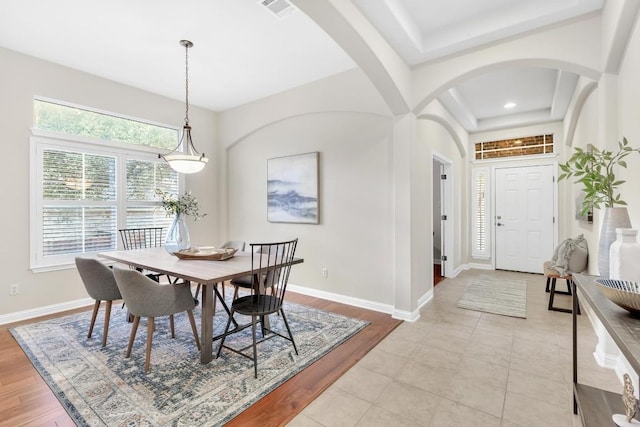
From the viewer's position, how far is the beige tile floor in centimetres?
184

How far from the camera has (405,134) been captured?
11.1ft

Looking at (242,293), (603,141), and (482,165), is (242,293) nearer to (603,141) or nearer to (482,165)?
(603,141)

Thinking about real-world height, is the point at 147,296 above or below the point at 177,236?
below

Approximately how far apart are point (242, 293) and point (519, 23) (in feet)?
14.3

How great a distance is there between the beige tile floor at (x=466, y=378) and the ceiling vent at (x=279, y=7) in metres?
3.02

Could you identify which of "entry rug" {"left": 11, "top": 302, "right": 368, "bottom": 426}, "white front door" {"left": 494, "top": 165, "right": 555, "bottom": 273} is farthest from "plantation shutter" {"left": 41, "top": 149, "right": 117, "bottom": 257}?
"white front door" {"left": 494, "top": 165, "right": 555, "bottom": 273}

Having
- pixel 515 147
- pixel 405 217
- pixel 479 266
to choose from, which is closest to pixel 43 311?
pixel 405 217

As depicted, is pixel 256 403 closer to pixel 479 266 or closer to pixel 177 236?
pixel 177 236

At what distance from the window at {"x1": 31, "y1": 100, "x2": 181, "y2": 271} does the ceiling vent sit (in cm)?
287

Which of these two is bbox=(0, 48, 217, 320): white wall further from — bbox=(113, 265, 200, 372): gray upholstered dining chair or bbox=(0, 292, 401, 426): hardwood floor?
bbox=(113, 265, 200, 372): gray upholstered dining chair

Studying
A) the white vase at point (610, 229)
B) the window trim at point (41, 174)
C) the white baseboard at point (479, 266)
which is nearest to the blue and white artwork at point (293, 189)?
the window trim at point (41, 174)

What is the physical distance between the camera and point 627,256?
1479 millimetres

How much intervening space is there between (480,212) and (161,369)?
19.6 ft

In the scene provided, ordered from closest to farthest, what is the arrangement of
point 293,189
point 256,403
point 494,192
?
point 256,403
point 293,189
point 494,192
